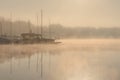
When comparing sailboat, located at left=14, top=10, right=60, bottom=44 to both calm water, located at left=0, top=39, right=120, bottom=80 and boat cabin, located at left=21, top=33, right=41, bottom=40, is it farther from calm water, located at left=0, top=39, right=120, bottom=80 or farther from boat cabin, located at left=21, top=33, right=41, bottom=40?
calm water, located at left=0, top=39, right=120, bottom=80

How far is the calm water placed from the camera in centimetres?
657

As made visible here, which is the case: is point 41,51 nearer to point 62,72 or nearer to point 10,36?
point 10,36

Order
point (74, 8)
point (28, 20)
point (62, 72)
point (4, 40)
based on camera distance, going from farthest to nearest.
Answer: point (4, 40) < point (28, 20) < point (74, 8) < point (62, 72)

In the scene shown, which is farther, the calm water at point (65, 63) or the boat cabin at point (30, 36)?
the boat cabin at point (30, 36)

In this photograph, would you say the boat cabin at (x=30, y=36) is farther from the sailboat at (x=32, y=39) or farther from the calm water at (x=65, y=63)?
the calm water at (x=65, y=63)

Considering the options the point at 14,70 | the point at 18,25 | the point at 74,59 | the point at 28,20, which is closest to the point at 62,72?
the point at 14,70

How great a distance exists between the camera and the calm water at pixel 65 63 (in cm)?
657

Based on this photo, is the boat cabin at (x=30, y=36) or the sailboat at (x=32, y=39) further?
the sailboat at (x=32, y=39)

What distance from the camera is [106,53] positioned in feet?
34.6

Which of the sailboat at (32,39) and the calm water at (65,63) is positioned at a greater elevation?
the sailboat at (32,39)

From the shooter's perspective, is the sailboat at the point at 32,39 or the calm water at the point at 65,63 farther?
the sailboat at the point at 32,39

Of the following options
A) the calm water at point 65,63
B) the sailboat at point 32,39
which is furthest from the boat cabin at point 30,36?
the calm water at point 65,63

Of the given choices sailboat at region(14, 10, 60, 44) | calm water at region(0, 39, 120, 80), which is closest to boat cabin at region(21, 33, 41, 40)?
sailboat at region(14, 10, 60, 44)

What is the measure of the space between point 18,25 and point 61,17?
1716 millimetres
